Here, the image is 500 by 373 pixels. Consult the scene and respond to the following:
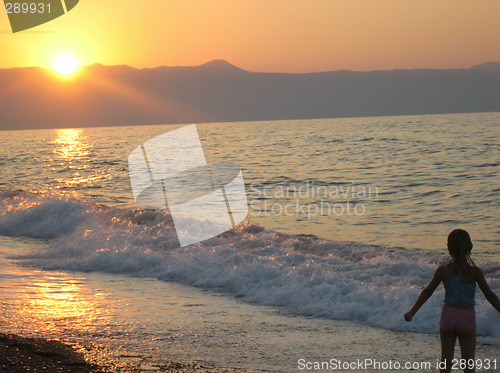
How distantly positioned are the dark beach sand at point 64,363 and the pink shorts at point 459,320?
2289 millimetres

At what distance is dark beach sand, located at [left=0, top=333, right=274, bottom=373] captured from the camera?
6.12 meters

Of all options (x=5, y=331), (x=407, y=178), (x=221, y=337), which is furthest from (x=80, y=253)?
(x=407, y=178)

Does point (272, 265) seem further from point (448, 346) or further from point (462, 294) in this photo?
point (462, 294)

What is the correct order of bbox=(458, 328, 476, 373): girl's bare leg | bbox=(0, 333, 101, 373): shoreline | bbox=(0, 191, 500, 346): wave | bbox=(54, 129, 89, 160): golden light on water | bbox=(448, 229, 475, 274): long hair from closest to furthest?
bbox=(448, 229, 475, 274): long hair < bbox=(458, 328, 476, 373): girl's bare leg < bbox=(0, 333, 101, 373): shoreline < bbox=(0, 191, 500, 346): wave < bbox=(54, 129, 89, 160): golden light on water

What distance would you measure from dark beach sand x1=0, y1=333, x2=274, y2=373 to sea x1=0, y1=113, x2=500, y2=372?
0.25 ft

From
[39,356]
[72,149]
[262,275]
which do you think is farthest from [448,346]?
[72,149]

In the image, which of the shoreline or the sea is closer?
the shoreline

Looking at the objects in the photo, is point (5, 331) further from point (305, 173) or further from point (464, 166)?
point (464, 166)

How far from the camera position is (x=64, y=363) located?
20.7 feet

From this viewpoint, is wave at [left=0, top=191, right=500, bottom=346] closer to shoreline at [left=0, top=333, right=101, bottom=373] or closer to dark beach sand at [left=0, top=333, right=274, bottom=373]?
dark beach sand at [left=0, top=333, right=274, bottom=373]

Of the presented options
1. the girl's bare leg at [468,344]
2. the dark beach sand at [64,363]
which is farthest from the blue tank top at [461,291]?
the dark beach sand at [64,363]

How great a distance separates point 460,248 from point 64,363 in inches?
172

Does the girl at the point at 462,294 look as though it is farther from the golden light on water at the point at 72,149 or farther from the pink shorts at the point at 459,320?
the golden light on water at the point at 72,149

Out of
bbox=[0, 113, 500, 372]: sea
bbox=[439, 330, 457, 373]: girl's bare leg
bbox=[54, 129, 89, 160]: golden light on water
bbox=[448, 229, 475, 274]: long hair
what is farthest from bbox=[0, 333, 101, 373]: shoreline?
bbox=[54, 129, 89, 160]: golden light on water
